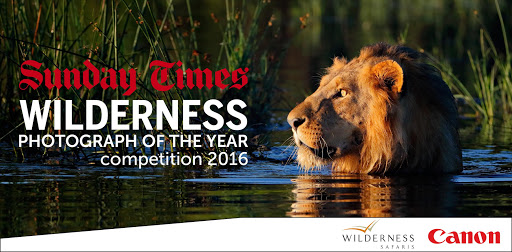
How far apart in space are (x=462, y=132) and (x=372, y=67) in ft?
14.3

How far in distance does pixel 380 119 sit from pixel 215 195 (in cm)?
128

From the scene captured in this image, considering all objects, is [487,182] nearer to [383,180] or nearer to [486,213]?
[383,180]

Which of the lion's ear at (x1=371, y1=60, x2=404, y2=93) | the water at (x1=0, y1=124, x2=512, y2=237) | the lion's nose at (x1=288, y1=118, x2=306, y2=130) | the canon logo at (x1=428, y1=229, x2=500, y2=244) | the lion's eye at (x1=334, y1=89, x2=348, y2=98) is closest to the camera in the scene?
the canon logo at (x1=428, y1=229, x2=500, y2=244)

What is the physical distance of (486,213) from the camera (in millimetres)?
5586

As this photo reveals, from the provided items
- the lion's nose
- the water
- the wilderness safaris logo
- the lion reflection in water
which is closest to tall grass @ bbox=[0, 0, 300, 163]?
the water

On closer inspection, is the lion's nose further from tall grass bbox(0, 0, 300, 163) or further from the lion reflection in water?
tall grass bbox(0, 0, 300, 163)

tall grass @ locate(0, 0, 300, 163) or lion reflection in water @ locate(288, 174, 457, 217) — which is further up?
tall grass @ locate(0, 0, 300, 163)

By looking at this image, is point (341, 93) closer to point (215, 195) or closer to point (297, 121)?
point (297, 121)

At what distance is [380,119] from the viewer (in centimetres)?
662

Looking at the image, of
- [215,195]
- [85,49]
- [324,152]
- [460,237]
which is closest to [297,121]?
[324,152]

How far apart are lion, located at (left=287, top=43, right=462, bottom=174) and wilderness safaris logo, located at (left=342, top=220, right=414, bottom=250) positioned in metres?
1.26

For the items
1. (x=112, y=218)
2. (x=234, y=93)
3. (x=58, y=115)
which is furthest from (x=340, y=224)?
(x=234, y=93)

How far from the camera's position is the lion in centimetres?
663

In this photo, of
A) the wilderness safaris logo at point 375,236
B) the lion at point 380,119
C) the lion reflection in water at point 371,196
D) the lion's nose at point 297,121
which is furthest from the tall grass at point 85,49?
the wilderness safaris logo at point 375,236
